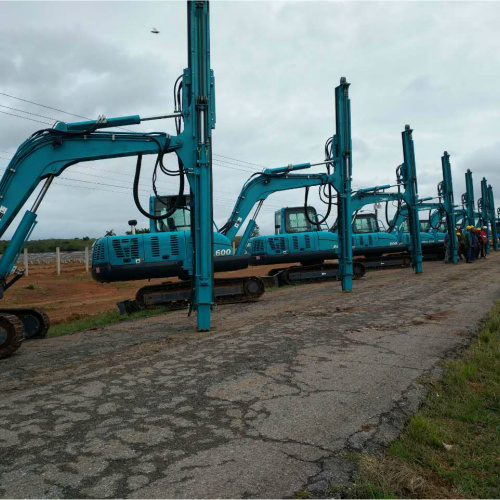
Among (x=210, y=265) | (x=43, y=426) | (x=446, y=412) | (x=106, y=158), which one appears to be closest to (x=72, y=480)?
(x=43, y=426)

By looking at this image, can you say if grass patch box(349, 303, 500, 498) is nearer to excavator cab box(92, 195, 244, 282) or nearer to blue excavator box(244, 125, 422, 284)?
excavator cab box(92, 195, 244, 282)

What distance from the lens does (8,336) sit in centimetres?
749

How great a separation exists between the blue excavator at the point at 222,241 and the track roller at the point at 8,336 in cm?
507

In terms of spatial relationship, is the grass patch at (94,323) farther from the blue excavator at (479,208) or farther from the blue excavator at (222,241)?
the blue excavator at (479,208)

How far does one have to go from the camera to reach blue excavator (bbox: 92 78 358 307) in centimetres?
1279

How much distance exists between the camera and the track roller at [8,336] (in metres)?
7.45

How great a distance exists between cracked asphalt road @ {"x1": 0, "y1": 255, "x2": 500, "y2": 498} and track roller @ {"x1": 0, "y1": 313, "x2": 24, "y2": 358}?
0.24 meters

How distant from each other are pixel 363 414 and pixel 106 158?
21.5 ft

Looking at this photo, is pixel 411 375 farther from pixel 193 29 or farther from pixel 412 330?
pixel 193 29

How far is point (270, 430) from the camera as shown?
13.4 ft

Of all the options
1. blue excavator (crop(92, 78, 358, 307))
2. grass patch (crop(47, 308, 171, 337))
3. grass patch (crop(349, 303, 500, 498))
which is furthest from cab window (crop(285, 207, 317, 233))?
grass patch (crop(349, 303, 500, 498))

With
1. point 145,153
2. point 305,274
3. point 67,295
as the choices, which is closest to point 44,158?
point 145,153

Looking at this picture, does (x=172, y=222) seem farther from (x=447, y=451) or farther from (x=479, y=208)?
(x=479, y=208)

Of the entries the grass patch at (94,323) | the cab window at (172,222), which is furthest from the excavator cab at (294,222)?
the grass patch at (94,323)
